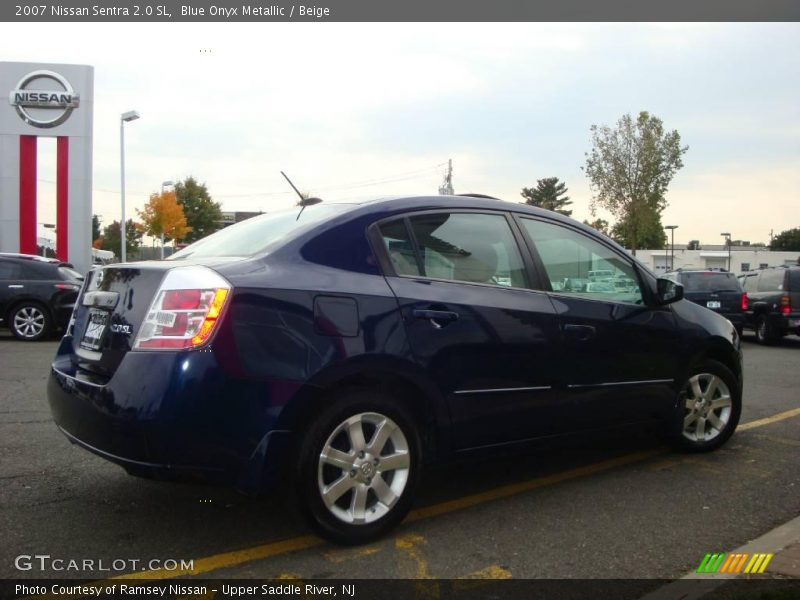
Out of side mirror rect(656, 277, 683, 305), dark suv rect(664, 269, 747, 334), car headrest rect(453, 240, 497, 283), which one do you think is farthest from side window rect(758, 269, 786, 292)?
car headrest rect(453, 240, 497, 283)

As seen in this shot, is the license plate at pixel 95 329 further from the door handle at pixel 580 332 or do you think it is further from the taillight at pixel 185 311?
the door handle at pixel 580 332

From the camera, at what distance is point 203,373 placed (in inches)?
116

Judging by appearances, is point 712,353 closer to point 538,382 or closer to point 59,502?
point 538,382

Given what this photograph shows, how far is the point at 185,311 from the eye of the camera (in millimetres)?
3061

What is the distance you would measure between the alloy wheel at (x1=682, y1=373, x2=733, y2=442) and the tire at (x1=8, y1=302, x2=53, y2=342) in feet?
37.0

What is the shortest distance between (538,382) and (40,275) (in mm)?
11467

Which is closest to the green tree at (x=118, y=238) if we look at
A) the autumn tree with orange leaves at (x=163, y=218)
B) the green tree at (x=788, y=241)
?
the autumn tree with orange leaves at (x=163, y=218)

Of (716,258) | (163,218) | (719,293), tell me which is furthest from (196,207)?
(716,258)

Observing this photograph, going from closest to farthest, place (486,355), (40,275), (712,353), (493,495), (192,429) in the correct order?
(192,429) → (486,355) → (493,495) → (712,353) → (40,275)

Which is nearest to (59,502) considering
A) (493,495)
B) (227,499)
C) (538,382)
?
(227,499)

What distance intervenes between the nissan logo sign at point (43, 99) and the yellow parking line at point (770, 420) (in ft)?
66.9

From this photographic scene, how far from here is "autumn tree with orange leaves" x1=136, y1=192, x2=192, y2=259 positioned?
43.8m

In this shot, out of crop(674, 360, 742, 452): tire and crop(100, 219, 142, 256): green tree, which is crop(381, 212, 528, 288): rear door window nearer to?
crop(674, 360, 742, 452): tire

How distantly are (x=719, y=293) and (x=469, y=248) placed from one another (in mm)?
12862
